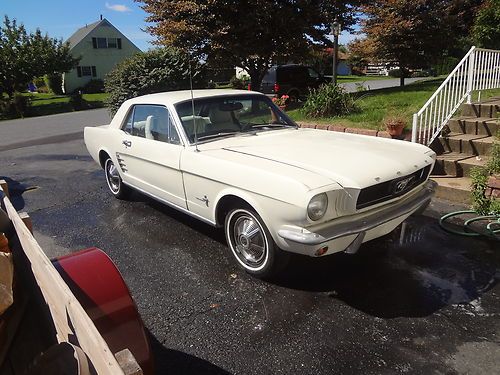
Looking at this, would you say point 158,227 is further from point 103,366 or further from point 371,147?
point 103,366

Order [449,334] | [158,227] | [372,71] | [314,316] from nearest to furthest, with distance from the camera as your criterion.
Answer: [449,334]
[314,316]
[158,227]
[372,71]

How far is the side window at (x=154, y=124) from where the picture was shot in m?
4.29

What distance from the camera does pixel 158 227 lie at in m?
4.80

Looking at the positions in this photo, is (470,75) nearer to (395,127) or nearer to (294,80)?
(395,127)

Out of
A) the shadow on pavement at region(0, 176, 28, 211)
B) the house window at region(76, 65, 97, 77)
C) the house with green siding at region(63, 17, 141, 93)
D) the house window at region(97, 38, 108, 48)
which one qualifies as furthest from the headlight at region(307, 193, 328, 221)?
the house window at region(97, 38, 108, 48)

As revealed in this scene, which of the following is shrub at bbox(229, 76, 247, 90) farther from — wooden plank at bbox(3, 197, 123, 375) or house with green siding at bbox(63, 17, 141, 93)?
wooden plank at bbox(3, 197, 123, 375)

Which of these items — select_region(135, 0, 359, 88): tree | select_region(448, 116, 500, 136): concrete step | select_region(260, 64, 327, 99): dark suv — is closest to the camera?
select_region(448, 116, 500, 136): concrete step

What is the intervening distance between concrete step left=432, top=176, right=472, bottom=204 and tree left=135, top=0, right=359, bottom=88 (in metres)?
7.72

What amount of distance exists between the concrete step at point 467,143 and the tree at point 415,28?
34.7ft

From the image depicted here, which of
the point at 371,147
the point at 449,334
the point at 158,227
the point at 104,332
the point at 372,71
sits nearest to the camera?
the point at 104,332

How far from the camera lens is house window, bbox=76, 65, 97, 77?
40438mm

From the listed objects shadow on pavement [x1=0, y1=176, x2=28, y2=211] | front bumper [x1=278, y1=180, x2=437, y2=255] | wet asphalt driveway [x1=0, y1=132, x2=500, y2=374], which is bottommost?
wet asphalt driveway [x1=0, y1=132, x2=500, y2=374]

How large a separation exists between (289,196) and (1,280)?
1.79m

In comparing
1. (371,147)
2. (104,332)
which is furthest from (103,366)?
(371,147)
